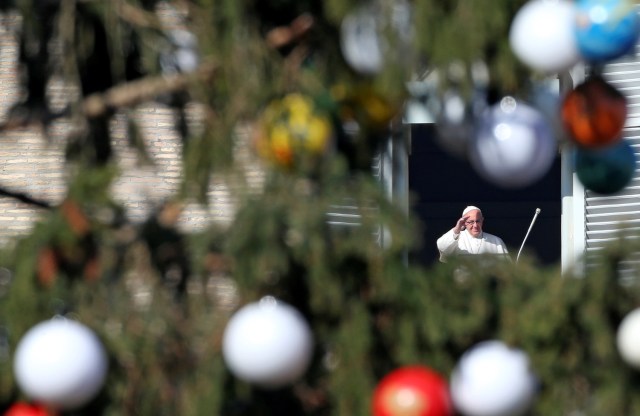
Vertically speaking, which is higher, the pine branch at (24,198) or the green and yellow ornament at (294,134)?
the green and yellow ornament at (294,134)

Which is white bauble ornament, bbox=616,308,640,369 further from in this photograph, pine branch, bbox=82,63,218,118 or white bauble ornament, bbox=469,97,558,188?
pine branch, bbox=82,63,218,118

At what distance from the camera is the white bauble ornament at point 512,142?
14.0 feet

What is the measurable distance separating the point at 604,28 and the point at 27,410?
184 cm

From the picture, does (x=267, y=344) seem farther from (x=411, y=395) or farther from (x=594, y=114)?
(x=594, y=114)

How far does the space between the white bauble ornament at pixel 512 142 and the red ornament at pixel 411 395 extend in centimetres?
62

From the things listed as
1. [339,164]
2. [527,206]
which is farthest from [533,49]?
[527,206]

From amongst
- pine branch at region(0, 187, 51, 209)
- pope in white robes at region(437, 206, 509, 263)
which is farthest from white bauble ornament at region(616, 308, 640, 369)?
pope in white robes at region(437, 206, 509, 263)

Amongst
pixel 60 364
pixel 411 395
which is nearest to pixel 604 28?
pixel 411 395

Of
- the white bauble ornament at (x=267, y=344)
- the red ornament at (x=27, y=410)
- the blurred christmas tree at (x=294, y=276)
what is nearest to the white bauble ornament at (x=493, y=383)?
the blurred christmas tree at (x=294, y=276)

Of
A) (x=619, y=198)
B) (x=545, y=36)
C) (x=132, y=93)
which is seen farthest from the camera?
(x=619, y=198)

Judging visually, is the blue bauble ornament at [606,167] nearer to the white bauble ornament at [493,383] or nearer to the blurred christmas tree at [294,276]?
the blurred christmas tree at [294,276]

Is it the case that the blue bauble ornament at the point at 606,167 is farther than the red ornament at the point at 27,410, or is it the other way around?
the blue bauble ornament at the point at 606,167

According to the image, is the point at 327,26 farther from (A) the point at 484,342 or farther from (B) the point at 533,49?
(A) the point at 484,342

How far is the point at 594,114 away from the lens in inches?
168
